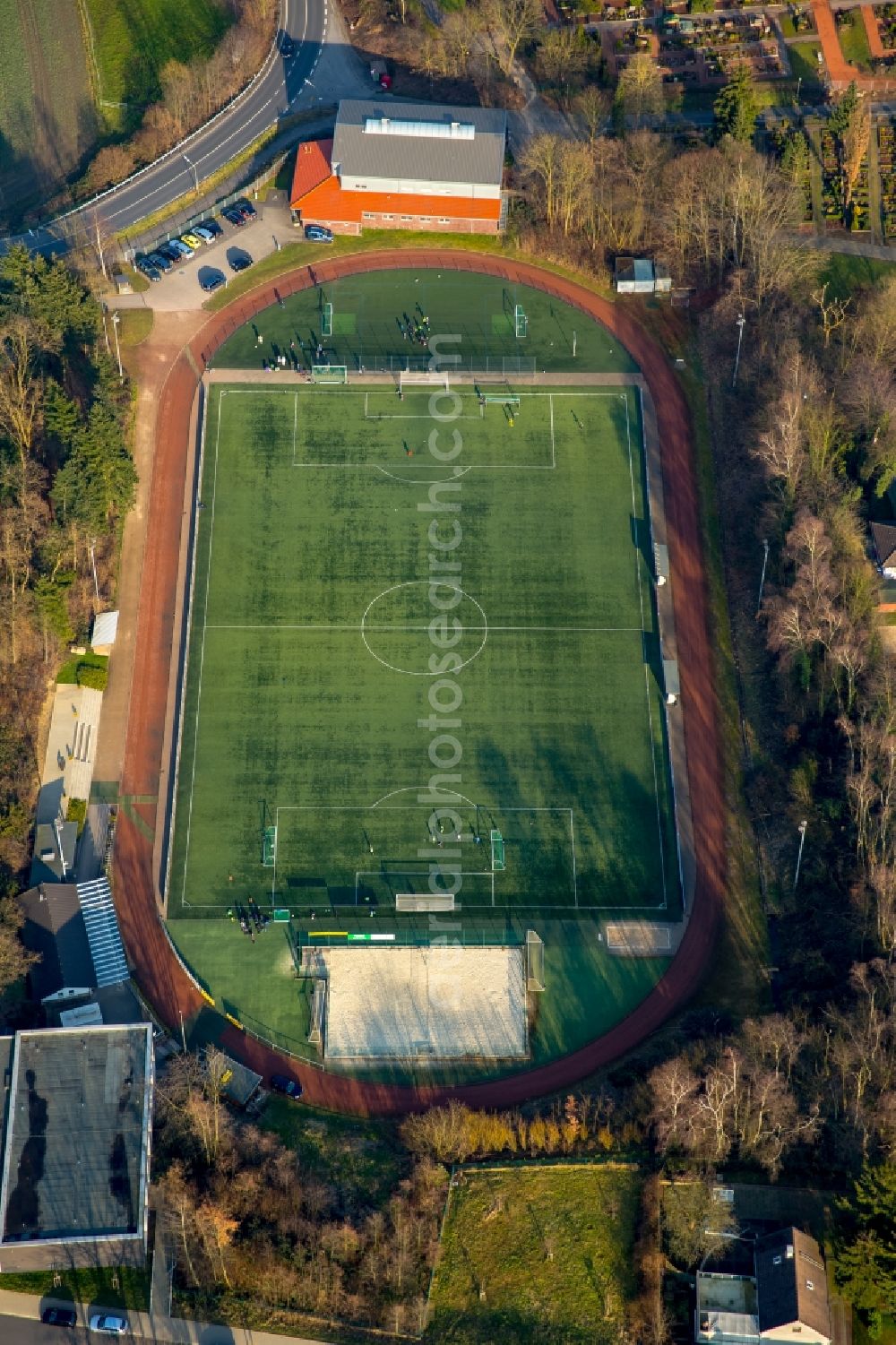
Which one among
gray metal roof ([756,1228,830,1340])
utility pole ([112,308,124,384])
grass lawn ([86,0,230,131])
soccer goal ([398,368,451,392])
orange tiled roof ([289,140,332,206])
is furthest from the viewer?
grass lawn ([86,0,230,131])

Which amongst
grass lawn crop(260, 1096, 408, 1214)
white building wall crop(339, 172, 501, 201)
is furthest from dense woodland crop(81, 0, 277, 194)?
grass lawn crop(260, 1096, 408, 1214)

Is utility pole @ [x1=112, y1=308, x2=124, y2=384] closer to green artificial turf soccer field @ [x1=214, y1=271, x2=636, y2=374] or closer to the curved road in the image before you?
green artificial turf soccer field @ [x1=214, y1=271, x2=636, y2=374]

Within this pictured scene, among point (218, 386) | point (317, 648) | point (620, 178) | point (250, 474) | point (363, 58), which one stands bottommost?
point (317, 648)

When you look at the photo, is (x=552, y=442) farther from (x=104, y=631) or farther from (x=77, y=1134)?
(x=77, y=1134)

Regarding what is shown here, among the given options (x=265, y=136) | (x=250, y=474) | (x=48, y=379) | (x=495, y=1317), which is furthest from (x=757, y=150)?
(x=495, y=1317)

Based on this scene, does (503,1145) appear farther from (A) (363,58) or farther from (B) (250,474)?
(A) (363,58)

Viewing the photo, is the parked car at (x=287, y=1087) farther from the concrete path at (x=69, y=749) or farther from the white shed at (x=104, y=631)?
the white shed at (x=104, y=631)
